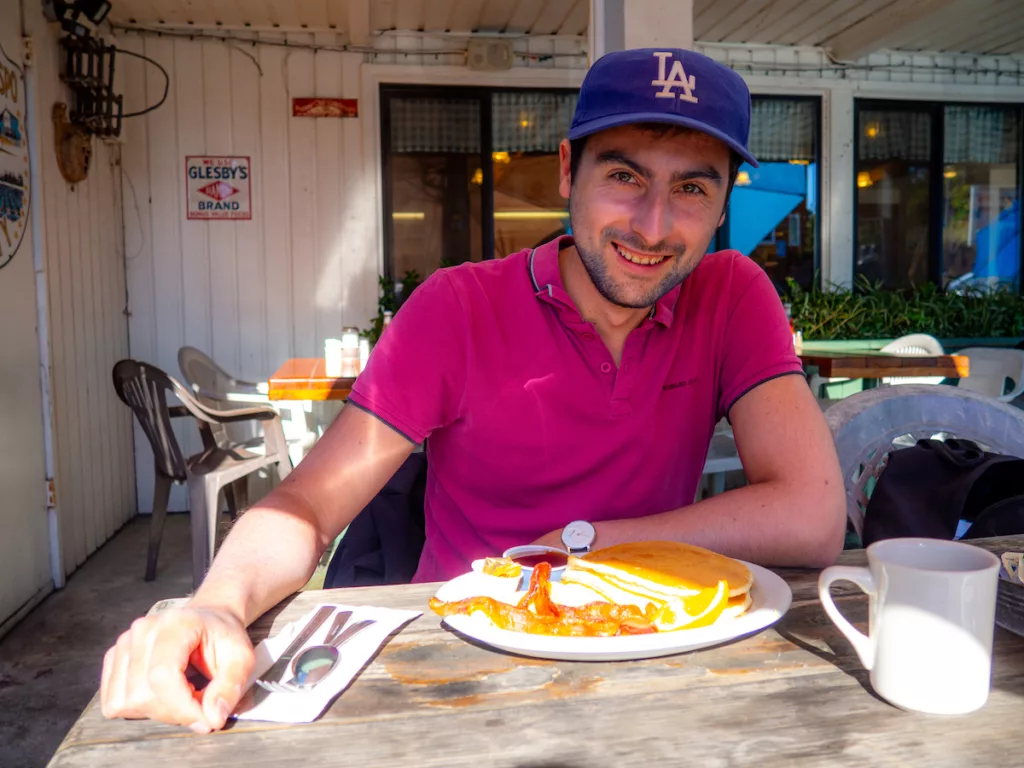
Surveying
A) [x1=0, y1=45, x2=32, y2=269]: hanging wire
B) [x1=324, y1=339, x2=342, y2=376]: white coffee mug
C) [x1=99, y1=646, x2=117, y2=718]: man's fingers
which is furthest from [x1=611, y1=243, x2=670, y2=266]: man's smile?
[x1=0, y1=45, x2=32, y2=269]: hanging wire

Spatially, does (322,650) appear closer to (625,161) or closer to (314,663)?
(314,663)

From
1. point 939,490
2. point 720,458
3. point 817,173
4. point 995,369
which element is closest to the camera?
point 939,490

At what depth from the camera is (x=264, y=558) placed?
1.13 m

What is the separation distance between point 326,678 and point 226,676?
101mm

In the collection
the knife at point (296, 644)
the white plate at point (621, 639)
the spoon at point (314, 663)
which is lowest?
the knife at point (296, 644)

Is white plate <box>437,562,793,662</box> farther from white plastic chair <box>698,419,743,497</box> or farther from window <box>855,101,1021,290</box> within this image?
window <box>855,101,1021,290</box>

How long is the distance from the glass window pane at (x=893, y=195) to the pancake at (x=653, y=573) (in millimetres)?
6551

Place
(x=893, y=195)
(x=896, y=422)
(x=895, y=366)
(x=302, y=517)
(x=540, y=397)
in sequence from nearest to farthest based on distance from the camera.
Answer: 1. (x=302, y=517)
2. (x=540, y=397)
3. (x=896, y=422)
4. (x=895, y=366)
5. (x=893, y=195)

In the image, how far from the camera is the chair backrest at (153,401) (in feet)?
13.4

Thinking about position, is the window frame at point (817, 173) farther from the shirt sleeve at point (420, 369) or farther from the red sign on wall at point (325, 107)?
the shirt sleeve at point (420, 369)

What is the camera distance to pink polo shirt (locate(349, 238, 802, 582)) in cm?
158

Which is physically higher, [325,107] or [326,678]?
[325,107]

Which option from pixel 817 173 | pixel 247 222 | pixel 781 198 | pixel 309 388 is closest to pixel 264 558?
pixel 309 388

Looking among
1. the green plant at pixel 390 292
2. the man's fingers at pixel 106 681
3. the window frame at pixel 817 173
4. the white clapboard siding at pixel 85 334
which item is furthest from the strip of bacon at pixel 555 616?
the window frame at pixel 817 173
